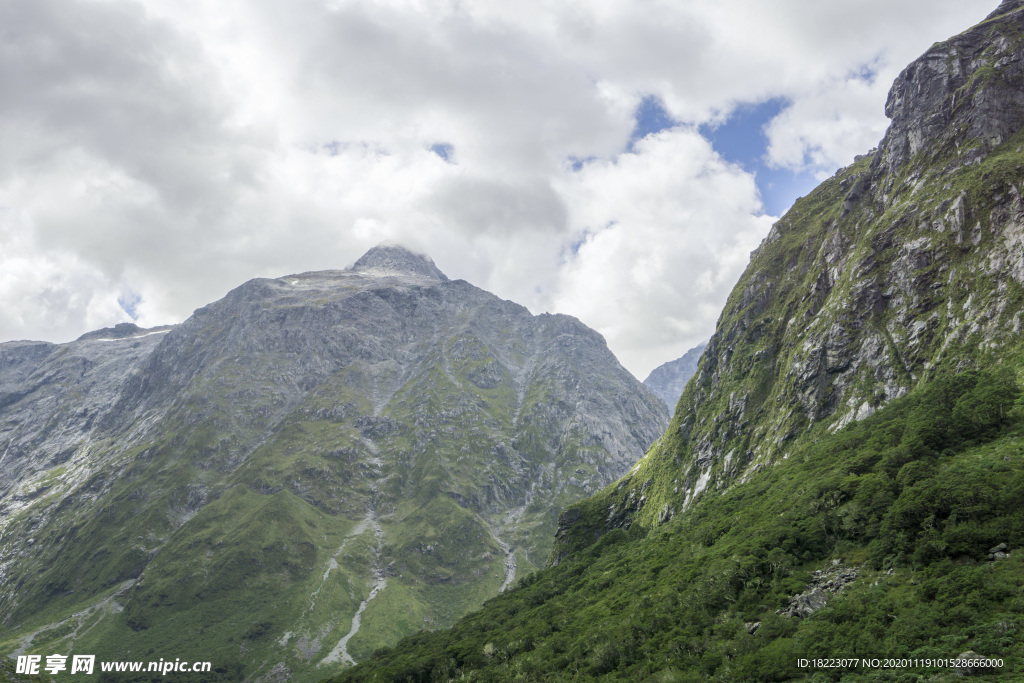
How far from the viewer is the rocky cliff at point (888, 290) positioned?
100375 millimetres

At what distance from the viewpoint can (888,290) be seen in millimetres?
120562

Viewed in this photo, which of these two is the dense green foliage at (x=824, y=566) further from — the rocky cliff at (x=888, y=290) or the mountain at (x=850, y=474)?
the rocky cliff at (x=888, y=290)

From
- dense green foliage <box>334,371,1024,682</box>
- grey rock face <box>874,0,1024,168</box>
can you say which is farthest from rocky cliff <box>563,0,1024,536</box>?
dense green foliage <box>334,371,1024,682</box>

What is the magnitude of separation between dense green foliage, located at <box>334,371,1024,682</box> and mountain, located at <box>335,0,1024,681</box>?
12.1 inches

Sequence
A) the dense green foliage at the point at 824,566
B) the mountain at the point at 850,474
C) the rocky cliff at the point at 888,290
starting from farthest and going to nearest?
the rocky cliff at the point at 888,290 → the mountain at the point at 850,474 → the dense green foliage at the point at 824,566

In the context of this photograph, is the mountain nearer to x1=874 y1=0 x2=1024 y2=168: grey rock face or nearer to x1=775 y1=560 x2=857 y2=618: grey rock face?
x1=775 y1=560 x2=857 y2=618: grey rock face

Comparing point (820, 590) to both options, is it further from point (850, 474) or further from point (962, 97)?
point (962, 97)

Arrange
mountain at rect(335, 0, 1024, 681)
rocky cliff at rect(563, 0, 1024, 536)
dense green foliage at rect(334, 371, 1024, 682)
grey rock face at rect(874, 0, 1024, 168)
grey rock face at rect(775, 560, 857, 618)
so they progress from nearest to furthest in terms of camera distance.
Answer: dense green foliage at rect(334, 371, 1024, 682)
mountain at rect(335, 0, 1024, 681)
grey rock face at rect(775, 560, 857, 618)
rocky cliff at rect(563, 0, 1024, 536)
grey rock face at rect(874, 0, 1024, 168)

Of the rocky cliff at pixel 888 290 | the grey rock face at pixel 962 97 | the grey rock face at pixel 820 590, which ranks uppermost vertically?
the grey rock face at pixel 962 97

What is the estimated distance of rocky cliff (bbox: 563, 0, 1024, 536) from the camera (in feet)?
329

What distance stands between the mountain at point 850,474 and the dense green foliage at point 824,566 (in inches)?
12.1

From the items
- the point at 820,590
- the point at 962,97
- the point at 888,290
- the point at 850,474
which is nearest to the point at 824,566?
the point at 820,590

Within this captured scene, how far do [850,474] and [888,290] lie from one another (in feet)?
211

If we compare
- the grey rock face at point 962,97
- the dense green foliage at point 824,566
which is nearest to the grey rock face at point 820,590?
the dense green foliage at point 824,566
